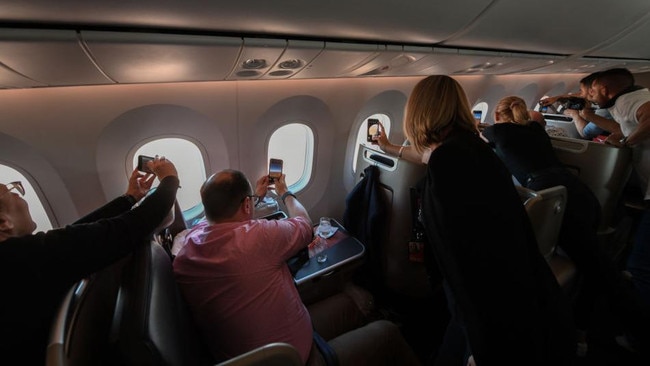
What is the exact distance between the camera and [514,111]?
241cm

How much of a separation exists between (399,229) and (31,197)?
8.92 ft

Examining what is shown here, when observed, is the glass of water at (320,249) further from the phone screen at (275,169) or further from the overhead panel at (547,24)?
the overhead panel at (547,24)

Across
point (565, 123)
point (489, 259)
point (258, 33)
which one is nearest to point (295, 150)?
point (258, 33)

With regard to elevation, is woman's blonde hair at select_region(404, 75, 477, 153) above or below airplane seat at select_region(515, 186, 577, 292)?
above

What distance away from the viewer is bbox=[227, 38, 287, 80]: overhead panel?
4.23 feet

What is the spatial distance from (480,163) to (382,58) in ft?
4.05

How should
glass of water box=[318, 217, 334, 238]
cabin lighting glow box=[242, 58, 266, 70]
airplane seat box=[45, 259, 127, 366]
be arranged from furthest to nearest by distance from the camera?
glass of water box=[318, 217, 334, 238] < cabin lighting glow box=[242, 58, 266, 70] < airplane seat box=[45, 259, 127, 366]

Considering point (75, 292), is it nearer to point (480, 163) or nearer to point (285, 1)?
point (285, 1)

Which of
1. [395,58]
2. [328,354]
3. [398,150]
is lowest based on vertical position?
[328,354]

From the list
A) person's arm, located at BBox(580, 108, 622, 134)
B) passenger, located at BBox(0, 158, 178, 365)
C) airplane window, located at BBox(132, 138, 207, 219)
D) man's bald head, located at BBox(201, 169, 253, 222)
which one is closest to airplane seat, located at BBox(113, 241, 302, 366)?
passenger, located at BBox(0, 158, 178, 365)

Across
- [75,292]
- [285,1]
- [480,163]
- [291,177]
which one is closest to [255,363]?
[75,292]

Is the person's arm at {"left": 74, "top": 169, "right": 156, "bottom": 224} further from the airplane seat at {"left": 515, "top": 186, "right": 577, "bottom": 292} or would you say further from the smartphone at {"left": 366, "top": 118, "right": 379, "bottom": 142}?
the airplane seat at {"left": 515, "top": 186, "right": 577, "bottom": 292}

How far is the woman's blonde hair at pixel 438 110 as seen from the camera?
1.17 m

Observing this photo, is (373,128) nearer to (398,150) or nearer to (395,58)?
(398,150)
